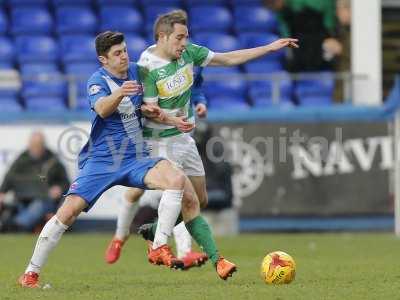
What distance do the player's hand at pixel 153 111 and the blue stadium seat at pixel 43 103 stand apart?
9255 millimetres

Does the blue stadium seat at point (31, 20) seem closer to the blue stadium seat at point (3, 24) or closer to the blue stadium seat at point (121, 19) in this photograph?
the blue stadium seat at point (3, 24)

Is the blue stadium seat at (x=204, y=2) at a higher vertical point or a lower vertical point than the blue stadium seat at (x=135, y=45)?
higher

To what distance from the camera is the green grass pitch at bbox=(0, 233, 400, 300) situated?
868 cm

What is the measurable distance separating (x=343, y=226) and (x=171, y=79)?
805 centimetres

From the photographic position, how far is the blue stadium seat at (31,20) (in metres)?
20.7

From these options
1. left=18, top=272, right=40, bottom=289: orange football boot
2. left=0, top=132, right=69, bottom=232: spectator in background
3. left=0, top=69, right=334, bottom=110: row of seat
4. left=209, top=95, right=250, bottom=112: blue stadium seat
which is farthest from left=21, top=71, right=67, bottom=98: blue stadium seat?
left=18, top=272, right=40, bottom=289: orange football boot

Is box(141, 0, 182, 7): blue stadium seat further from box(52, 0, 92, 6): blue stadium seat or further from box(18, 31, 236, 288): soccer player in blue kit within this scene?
box(18, 31, 236, 288): soccer player in blue kit

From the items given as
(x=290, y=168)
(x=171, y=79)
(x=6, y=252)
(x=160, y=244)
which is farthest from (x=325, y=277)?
(x=290, y=168)

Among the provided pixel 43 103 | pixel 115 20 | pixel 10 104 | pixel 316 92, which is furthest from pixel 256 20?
pixel 10 104

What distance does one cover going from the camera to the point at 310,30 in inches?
797

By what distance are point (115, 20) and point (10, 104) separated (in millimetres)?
2939

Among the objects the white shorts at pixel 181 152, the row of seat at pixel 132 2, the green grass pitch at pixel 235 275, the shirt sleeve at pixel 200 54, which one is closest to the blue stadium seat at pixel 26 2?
the row of seat at pixel 132 2

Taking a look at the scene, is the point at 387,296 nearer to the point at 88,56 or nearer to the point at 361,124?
the point at 361,124

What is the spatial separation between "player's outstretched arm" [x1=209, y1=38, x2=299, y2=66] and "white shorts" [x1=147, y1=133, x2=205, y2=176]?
0.92 metres
